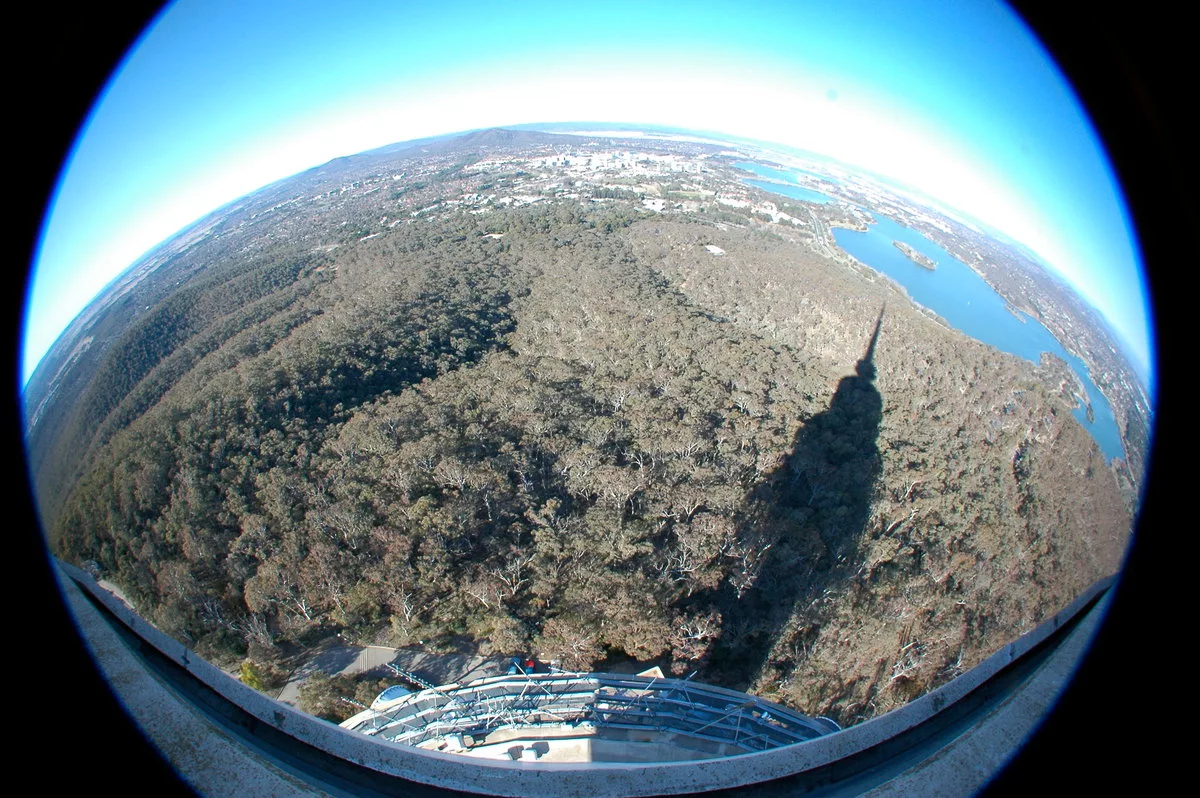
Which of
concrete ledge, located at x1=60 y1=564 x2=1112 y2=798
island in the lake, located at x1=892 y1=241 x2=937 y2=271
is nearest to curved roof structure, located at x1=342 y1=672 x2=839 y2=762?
concrete ledge, located at x1=60 y1=564 x2=1112 y2=798

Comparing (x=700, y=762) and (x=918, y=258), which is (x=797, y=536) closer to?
(x=700, y=762)

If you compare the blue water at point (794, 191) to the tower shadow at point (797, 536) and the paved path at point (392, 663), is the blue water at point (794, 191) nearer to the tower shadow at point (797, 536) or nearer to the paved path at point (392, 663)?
the tower shadow at point (797, 536)

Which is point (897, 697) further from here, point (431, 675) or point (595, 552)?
point (431, 675)

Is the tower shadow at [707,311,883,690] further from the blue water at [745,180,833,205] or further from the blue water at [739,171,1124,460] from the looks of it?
the blue water at [745,180,833,205]

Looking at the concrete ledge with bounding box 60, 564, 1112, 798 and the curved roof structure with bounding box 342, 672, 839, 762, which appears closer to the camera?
the concrete ledge with bounding box 60, 564, 1112, 798

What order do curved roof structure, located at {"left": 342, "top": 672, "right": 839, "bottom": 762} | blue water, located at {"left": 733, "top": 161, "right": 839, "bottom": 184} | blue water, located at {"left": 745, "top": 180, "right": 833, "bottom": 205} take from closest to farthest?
curved roof structure, located at {"left": 342, "top": 672, "right": 839, "bottom": 762}
blue water, located at {"left": 745, "top": 180, "right": 833, "bottom": 205}
blue water, located at {"left": 733, "top": 161, "right": 839, "bottom": 184}

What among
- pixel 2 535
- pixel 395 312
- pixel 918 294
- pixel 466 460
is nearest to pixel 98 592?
pixel 2 535
